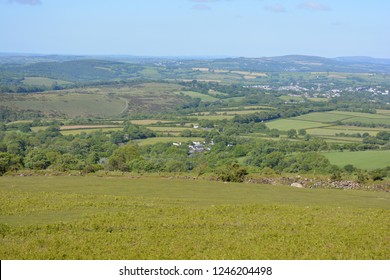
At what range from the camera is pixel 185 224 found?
19.2 meters

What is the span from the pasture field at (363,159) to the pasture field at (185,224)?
28533 mm

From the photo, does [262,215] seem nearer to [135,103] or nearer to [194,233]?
[194,233]

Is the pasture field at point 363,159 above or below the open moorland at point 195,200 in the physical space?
below

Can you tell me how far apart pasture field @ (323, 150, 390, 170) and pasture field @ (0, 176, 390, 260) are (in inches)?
1123

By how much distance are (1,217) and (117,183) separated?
12.1 meters

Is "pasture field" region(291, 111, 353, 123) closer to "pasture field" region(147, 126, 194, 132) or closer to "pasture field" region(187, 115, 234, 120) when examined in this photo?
"pasture field" region(187, 115, 234, 120)

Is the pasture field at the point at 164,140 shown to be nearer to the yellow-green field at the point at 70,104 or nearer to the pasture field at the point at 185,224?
the yellow-green field at the point at 70,104

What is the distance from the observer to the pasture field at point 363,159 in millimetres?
56938

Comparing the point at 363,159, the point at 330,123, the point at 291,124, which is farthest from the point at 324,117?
the point at 363,159

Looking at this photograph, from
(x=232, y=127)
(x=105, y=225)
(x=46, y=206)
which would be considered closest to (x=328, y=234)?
(x=105, y=225)

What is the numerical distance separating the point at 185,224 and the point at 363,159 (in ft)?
153

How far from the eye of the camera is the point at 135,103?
14262 centimetres

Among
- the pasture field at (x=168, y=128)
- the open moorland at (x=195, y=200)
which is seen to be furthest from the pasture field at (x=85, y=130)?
the pasture field at (x=168, y=128)

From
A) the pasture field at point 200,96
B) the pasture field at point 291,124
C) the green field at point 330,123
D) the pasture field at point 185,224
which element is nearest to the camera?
the pasture field at point 185,224
